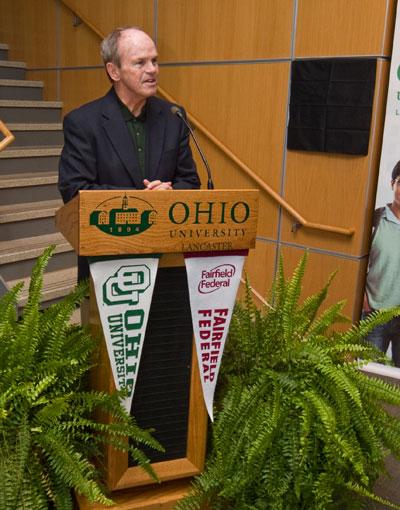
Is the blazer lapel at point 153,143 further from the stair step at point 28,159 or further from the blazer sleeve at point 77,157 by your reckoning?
the stair step at point 28,159

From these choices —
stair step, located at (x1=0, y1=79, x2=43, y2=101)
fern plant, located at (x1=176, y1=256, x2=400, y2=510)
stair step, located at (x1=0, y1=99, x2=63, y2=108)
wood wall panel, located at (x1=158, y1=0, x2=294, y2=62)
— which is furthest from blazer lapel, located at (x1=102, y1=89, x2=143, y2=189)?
stair step, located at (x1=0, y1=79, x2=43, y2=101)

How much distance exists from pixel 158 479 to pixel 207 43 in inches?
114

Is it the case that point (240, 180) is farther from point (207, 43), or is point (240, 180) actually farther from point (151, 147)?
point (151, 147)

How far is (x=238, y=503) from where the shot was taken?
1855 millimetres

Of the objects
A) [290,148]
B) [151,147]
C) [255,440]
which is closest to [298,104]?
[290,148]

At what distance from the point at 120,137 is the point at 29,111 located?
2675 mm

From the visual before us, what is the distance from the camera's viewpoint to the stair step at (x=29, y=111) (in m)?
4.40

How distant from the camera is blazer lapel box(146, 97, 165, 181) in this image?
227 cm

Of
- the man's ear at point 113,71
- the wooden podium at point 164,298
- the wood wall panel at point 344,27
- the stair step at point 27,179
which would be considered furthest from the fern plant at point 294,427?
the stair step at point 27,179

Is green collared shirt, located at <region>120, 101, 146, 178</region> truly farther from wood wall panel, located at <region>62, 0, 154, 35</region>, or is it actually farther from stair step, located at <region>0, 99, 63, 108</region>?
stair step, located at <region>0, 99, 63, 108</region>

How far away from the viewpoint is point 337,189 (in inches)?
135

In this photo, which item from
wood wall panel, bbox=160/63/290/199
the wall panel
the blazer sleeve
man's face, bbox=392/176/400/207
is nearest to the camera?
the blazer sleeve

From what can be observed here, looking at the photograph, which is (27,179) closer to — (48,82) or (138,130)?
(48,82)

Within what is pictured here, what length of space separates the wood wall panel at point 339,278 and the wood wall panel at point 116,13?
6.41ft
